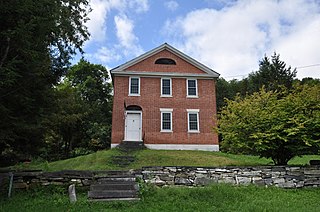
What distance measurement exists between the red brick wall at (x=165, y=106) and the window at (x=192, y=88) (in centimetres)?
30

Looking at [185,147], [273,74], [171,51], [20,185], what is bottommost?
[20,185]

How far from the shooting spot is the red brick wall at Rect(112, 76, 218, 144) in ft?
62.6

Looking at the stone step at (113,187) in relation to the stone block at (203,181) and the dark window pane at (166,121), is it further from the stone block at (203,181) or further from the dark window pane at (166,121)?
the dark window pane at (166,121)

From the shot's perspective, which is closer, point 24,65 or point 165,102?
point 24,65

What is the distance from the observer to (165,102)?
781 inches

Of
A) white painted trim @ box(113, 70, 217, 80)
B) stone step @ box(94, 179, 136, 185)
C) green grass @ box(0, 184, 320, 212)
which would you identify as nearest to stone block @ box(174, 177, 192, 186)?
green grass @ box(0, 184, 320, 212)

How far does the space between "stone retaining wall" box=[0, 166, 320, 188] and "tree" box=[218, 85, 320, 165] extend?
71 cm

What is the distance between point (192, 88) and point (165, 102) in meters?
2.42

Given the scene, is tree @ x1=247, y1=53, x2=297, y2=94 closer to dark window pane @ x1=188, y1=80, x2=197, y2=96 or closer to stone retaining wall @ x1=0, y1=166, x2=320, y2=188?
dark window pane @ x1=188, y1=80, x2=197, y2=96

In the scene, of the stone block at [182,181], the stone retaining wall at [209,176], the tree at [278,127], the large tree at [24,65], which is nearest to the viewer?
the large tree at [24,65]

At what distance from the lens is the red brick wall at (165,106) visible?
19094 millimetres

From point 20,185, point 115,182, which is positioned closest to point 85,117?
point 20,185

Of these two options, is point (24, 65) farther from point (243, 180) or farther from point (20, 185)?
point (243, 180)

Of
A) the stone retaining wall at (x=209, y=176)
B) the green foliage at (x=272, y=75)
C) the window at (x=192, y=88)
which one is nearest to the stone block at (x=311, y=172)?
the stone retaining wall at (x=209, y=176)
